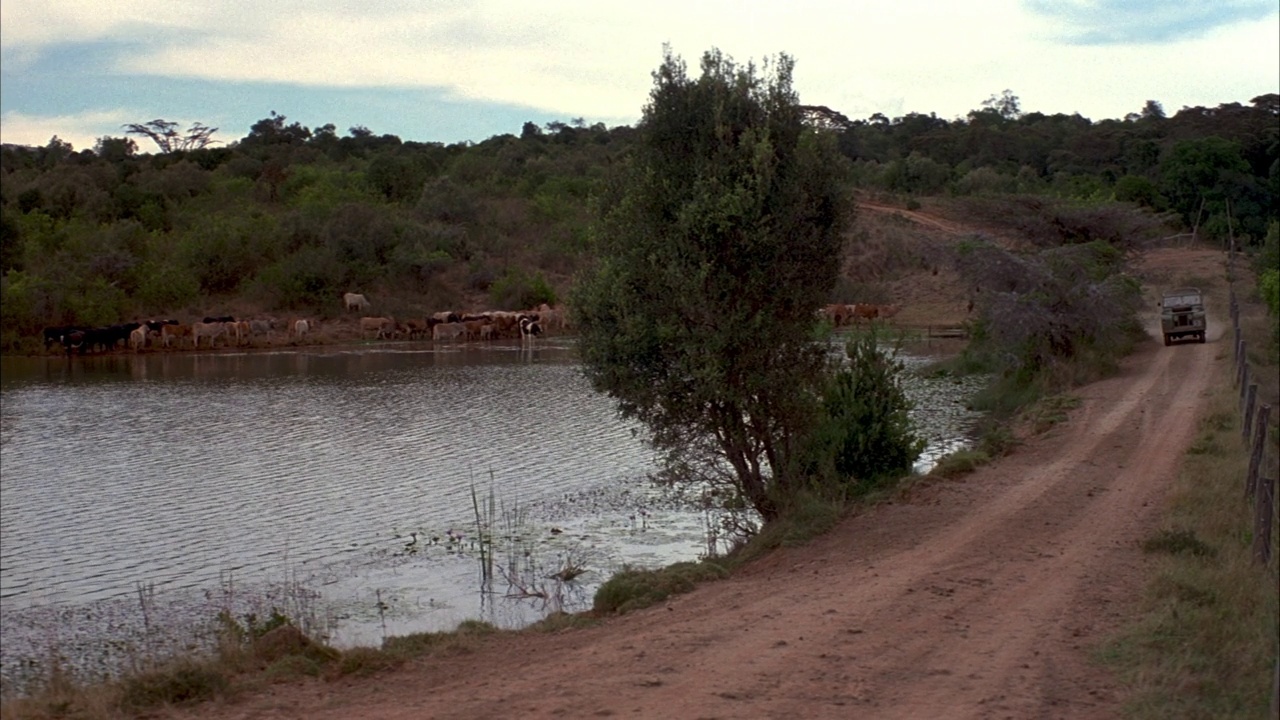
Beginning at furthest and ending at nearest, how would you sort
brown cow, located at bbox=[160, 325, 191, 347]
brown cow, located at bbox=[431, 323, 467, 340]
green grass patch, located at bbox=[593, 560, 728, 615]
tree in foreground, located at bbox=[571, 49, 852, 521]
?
brown cow, located at bbox=[431, 323, 467, 340]
brown cow, located at bbox=[160, 325, 191, 347]
tree in foreground, located at bbox=[571, 49, 852, 521]
green grass patch, located at bbox=[593, 560, 728, 615]

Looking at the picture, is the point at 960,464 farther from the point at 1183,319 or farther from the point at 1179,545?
the point at 1183,319

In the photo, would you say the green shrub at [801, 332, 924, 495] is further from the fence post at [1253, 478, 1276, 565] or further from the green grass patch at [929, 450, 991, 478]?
the fence post at [1253, 478, 1276, 565]

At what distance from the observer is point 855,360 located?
1602 centimetres

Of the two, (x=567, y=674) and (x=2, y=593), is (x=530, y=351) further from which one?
(x=567, y=674)

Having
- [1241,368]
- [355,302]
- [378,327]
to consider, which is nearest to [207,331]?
[378,327]

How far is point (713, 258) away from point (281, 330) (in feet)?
143

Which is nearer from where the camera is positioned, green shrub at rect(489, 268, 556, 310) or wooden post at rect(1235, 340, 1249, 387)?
wooden post at rect(1235, 340, 1249, 387)

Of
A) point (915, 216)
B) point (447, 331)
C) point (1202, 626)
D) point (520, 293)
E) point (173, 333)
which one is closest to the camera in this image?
point (1202, 626)

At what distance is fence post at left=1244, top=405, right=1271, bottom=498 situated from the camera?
11258 mm

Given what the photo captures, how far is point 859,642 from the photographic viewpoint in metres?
8.60

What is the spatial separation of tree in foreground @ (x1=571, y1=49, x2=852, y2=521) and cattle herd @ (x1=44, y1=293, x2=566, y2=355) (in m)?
38.8

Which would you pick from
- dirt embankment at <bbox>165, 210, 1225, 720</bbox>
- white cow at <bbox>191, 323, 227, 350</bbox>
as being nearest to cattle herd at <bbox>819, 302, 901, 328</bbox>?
white cow at <bbox>191, 323, 227, 350</bbox>

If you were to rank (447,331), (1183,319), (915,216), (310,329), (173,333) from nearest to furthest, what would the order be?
1. (1183,319)
2. (173,333)
3. (447,331)
4. (310,329)
5. (915,216)

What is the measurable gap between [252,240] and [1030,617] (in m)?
54.8
